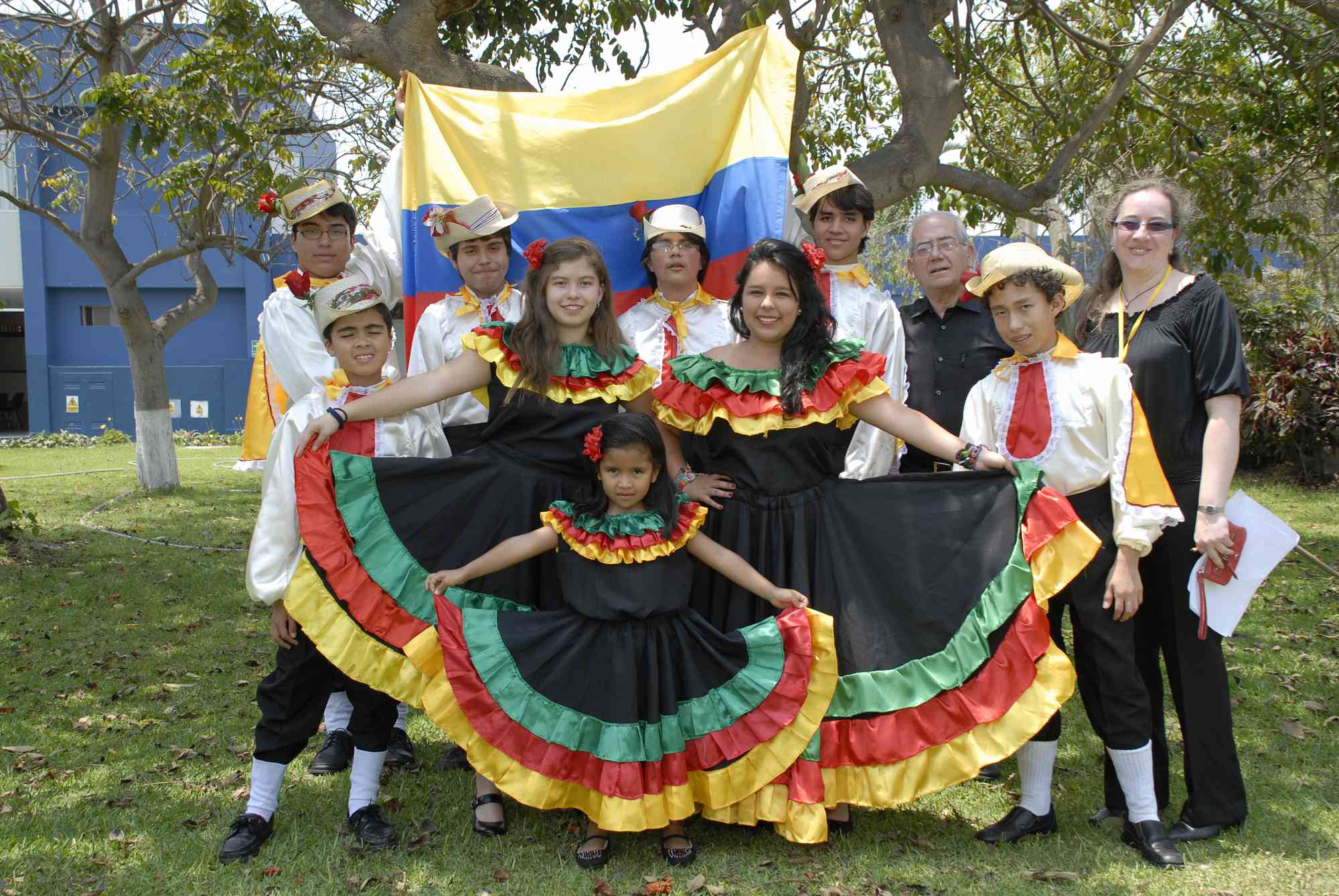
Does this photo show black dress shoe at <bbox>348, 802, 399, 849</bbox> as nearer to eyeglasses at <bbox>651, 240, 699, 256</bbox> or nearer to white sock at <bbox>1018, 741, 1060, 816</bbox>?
white sock at <bbox>1018, 741, 1060, 816</bbox>

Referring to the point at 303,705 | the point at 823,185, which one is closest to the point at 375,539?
the point at 303,705

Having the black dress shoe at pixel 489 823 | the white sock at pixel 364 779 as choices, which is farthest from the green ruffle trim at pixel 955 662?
the white sock at pixel 364 779

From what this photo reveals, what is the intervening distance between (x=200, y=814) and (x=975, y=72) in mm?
7646

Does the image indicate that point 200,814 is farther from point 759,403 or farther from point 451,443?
point 759,403

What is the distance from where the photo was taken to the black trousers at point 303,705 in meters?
3.13

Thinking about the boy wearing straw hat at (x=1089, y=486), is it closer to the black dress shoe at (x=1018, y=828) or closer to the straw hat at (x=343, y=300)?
the black dress shoe at (x=1018, y=828)

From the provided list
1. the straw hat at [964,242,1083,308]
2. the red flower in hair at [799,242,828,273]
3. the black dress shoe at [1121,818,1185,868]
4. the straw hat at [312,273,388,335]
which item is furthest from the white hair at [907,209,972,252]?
the black dress shoe at [1121,818,1185,868]

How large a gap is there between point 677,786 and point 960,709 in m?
0.84

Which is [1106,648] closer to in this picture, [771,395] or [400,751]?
[771,395]

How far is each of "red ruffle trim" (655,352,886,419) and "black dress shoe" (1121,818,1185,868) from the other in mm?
1549

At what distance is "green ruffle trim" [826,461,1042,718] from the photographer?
2.98 metres

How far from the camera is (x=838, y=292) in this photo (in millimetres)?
3943

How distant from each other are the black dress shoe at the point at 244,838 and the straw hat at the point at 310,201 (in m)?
2.12

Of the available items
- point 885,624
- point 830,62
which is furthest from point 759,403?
point 830,62
